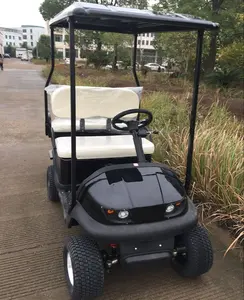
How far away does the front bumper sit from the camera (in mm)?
1612

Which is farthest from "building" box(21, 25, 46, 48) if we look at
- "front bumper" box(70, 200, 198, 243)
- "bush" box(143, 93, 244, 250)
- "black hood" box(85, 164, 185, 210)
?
"front bumper" box(70, 200, 198, 243)

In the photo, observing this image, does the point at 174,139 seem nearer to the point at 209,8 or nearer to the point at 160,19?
the point at 160,19

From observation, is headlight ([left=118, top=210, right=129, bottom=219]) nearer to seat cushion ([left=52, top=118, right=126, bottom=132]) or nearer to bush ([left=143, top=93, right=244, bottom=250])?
bush ([left=143, top=93, right=244, bottom=250])

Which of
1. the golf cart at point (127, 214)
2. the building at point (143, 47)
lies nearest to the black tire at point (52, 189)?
the golf cart at point (127, 214)

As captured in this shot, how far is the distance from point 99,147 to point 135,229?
0.85 metres

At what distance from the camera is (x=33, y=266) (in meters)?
2.07

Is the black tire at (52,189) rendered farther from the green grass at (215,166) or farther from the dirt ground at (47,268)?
the green grass at (215,166)

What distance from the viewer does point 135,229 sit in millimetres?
A: 1650

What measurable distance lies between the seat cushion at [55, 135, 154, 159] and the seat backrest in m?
0.42

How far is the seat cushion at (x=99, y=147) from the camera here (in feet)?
7.34

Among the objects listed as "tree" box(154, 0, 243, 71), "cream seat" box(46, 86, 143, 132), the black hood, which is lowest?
the black hood

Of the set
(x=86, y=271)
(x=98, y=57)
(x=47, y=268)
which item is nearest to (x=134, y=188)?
(x=86, y=271)

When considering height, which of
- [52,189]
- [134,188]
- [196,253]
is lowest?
[52,189]

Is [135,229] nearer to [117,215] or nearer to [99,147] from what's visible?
[117,215]
